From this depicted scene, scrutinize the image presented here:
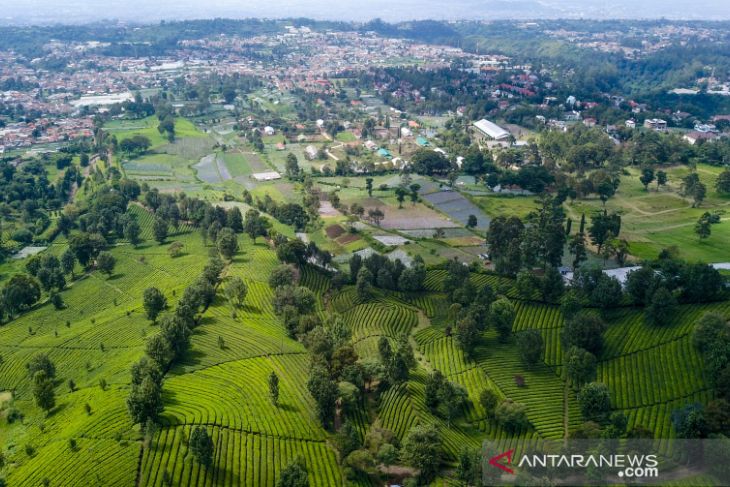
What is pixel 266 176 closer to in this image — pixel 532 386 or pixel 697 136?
pixel 532 386

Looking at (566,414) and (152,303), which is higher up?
(152,303)

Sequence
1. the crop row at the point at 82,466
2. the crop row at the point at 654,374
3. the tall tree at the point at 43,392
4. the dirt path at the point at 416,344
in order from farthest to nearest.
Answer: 1. the dirt path at the point at 416,344
2. the crop row at the point at 654,374
3. the tall tree at the point at 43,392
4. the crop row at the point at 82,466

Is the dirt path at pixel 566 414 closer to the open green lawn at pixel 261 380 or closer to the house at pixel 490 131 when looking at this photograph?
the open green lawn at pixel 261 380

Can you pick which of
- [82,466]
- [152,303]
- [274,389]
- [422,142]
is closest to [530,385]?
[274,389]

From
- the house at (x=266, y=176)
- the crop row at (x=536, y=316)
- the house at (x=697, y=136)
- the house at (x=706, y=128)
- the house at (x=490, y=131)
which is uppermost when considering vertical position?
the house at (x=706, y=128)

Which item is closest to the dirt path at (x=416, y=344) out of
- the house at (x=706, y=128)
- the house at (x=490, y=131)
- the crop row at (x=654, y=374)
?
the crop row at (x=654, y=374)
